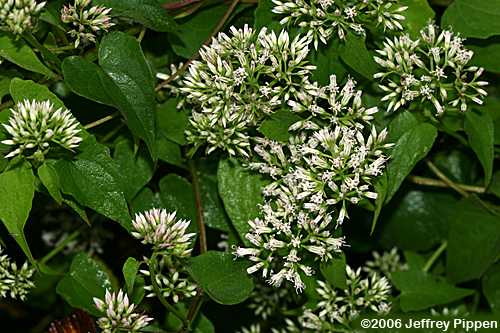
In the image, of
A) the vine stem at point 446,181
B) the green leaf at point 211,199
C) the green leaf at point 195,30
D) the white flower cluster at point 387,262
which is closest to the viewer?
the green leaf at point 195,30

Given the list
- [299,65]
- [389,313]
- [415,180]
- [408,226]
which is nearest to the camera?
[299,65]

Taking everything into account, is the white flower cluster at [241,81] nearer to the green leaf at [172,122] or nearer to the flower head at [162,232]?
the green leaf at [172,122]

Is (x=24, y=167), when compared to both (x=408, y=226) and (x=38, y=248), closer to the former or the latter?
(x=38, y=248)

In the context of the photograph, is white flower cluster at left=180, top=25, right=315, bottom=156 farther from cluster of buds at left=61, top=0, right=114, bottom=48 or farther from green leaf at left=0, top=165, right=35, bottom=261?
green leaf at left=0, top=165, right=35, bottom=261

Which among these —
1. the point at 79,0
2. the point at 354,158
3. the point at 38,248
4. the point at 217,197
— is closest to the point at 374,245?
the point at 217,197

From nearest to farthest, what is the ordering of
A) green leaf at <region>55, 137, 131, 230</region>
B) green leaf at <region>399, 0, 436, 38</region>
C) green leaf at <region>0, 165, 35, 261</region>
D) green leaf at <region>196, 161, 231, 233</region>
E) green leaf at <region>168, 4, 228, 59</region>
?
1. green leaf at <region>0, 165, 35, 261</region>
2. green leaf at <region>55, 137, 131, 230</region>
3. green leaf at <region>399, 0, 436, 38</region>
4. green leaf at <region>168, 4, 228, 59</region>
5. green leaf at <region>196, 161, 231, 233</region>

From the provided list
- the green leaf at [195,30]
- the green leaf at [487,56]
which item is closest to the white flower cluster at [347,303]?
the green leaf at [487,56]

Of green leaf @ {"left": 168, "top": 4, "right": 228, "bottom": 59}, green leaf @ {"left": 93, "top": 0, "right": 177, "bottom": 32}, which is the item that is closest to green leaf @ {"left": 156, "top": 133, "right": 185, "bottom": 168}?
green leaf @ {"left": 168, "top": 4, "right": 228, "bottom": 59}
